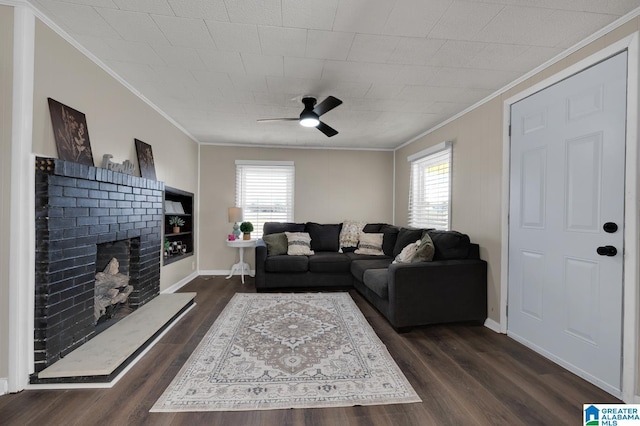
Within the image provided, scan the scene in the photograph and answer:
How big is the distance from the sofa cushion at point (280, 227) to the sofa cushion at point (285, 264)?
0.86 m

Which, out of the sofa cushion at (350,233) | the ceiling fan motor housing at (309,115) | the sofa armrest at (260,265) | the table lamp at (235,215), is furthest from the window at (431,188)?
the table lamp at (235,215)

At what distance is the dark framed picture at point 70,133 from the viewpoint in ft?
6.97

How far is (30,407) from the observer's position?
5.77 feet

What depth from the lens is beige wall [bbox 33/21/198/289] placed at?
2021 millimetres

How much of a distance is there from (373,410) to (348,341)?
93 centimetres

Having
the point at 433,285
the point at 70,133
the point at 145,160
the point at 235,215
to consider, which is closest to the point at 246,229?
the point at 235,215

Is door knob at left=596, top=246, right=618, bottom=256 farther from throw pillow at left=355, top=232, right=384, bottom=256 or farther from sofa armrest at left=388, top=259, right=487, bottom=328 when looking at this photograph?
throw pillow at left=355, top=232, right=384, bottom=256

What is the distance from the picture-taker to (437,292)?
3.03 m

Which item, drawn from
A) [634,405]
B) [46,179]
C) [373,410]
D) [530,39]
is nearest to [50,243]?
[46,179]

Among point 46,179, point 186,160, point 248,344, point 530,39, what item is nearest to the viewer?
point 46,179

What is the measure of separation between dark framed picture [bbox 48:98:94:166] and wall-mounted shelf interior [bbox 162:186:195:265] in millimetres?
1561

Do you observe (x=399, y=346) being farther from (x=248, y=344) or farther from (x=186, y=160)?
(x=186, y=160)

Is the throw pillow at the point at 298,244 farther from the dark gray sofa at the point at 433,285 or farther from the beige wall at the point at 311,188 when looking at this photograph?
the dark gray sofa at the point at 433,285

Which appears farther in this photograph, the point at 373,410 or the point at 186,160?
the point at 186,160
